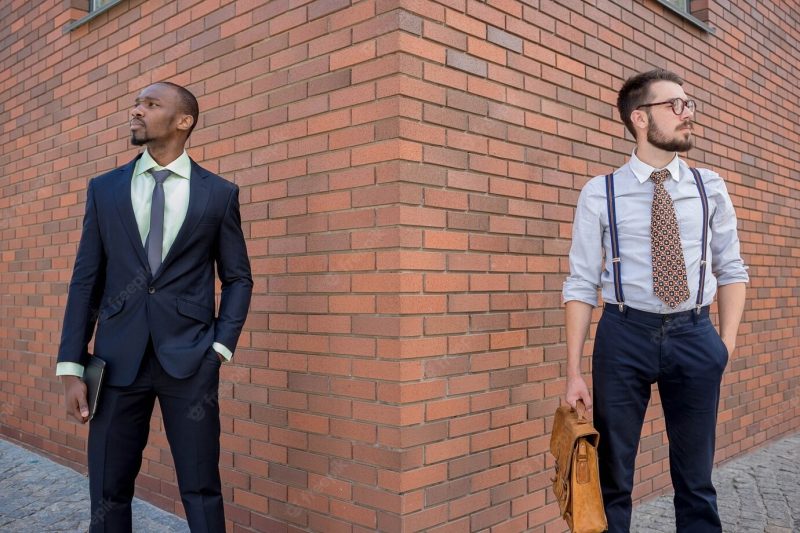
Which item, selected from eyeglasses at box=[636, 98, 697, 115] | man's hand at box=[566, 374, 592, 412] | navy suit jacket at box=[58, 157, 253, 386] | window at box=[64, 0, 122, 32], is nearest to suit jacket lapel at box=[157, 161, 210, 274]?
navy suit jacket at box=[58, 157, 253, 386]

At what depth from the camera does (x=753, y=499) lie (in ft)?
13.3

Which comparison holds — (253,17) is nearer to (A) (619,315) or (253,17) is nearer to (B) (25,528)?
(A) (619,315)

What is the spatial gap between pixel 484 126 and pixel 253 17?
48.8 inches

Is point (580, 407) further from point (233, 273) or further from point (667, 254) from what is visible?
point (233, 273)

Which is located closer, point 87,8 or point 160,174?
point 160,174

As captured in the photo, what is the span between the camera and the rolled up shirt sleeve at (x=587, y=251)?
264 centimetres

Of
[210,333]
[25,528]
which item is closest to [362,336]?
[210,333]

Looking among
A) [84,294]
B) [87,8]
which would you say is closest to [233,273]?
[84,294]

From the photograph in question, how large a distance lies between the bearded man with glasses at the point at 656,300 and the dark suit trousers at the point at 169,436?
4.62 ft

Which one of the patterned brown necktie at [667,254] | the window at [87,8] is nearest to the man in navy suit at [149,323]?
the patterned brown necktie at [667,254]

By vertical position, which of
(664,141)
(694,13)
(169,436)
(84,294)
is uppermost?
(694,13)

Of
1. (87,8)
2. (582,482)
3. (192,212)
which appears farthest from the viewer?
(87,8)

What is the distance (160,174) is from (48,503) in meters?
2.49

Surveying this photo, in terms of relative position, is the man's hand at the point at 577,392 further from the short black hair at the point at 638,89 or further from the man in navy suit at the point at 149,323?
the man in navy suit at the point at 149,323
